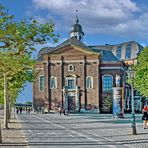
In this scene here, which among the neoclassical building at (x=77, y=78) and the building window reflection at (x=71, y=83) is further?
the building window reflection at (x=71, y=83)

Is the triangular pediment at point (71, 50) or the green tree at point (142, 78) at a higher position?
the triangular pediment at point (71, 50)

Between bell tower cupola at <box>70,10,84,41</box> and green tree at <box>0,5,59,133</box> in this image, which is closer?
green tree at <box>0,5,59,133</box>

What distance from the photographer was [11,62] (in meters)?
21.6

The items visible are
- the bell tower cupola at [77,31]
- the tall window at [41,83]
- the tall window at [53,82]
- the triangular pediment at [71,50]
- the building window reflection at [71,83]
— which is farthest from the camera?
the bell tower cupola at [77,31]

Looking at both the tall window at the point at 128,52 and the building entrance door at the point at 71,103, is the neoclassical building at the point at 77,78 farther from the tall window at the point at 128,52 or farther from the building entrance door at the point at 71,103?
the tall window at the point at 128,52

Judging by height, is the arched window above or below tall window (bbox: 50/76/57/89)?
above

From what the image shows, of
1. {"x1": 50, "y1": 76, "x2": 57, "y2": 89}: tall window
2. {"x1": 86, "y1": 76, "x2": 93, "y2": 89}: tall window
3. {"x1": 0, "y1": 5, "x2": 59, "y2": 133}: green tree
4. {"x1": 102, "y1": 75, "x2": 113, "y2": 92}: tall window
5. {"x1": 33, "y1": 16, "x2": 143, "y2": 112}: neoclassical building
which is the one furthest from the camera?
{"x1": 50, "y1": 76, "x2": 57, "y2": 89}: tall window

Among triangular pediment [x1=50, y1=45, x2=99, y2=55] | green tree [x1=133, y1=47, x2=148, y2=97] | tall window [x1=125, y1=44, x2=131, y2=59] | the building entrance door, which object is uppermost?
tall window [x1=125, y1=44, x2=131, y2=59]

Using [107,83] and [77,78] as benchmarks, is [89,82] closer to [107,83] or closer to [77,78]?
[77,78]

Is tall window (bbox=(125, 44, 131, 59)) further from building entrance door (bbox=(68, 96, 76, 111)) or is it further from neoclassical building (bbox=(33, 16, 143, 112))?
building entrance door (bbox=(68, 96, 76, 111))

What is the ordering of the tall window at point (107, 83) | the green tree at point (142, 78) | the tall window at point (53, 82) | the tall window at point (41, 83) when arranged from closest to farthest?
the green tree at point (142, 78) < the tall window at point (107, 83) < the tall window at point (53, 82) < the tall window at point (41, 83)

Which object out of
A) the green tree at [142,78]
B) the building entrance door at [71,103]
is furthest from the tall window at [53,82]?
the green tree at [142,78]

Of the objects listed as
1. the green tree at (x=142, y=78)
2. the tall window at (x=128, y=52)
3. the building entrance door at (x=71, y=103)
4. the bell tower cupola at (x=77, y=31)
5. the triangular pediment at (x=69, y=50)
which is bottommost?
the building entrance door at (x=71, y=103)

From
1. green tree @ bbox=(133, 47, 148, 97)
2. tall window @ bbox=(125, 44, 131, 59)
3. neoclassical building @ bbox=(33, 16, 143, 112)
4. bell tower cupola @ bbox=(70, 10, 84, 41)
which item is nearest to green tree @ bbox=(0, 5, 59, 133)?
green tree @ bbox=(133, 47, 148, 97)
